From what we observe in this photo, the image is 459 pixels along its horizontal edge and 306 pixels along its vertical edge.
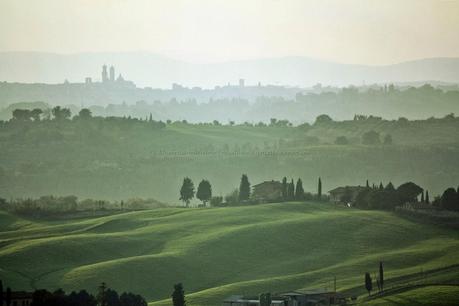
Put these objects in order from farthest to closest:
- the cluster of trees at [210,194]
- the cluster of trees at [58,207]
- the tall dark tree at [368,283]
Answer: the cluster of trees at [210,194] < the cluster of trees at [58,207] < the tall dark tree at [368,283]

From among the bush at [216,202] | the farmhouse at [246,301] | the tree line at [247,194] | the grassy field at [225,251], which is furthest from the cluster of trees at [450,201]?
the farmhouse at [246,301]

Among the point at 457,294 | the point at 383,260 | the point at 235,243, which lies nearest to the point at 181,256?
the point at 235,243

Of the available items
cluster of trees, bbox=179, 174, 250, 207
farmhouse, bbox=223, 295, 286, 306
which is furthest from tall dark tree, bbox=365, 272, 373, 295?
cluster of trees, bbox=179, 174, 250, 207

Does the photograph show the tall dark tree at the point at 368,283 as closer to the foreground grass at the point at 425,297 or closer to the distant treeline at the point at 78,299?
the foreground grass at the point at 425,297

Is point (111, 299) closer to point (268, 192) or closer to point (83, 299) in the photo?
point (83, 299)

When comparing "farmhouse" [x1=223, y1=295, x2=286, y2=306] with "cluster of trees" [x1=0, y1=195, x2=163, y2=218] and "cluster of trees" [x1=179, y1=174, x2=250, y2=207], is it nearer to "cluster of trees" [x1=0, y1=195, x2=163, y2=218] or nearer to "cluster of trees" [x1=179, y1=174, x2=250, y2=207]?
"cluster of trees" [x1=179, y1=174, x2=250, y2=207]

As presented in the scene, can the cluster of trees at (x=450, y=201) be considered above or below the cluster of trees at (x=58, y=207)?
above
